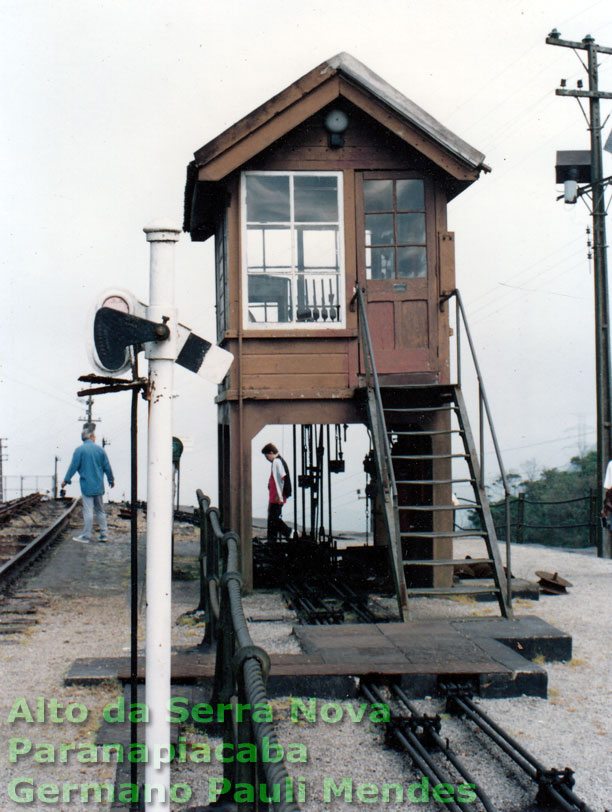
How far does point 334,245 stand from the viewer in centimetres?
1066

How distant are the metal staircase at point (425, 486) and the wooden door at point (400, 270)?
339 mm

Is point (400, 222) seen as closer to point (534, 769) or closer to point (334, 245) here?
point (334, 245)

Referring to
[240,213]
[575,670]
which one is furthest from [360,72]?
[575,670]

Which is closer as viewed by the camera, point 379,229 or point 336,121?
point 336,121

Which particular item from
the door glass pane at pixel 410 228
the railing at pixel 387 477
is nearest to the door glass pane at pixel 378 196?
the door glass pane at pixel 410 228

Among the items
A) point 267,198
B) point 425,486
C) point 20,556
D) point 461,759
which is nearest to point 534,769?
point 461,759

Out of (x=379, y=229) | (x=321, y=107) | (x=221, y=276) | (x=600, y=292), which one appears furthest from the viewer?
(x=600, y=292)

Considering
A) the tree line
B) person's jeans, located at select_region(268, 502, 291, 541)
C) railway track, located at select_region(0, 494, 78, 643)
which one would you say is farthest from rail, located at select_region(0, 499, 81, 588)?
the tree line

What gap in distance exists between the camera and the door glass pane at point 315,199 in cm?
1062

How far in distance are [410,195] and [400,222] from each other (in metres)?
0.34

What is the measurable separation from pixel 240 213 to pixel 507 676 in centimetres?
637

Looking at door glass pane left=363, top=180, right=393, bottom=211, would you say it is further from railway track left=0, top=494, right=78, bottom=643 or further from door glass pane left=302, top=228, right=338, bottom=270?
railway track left=0, top=494, right=78, bottom=643

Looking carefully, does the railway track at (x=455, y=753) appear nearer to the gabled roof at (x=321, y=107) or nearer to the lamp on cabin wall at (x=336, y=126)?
the gabled roof at (x=321, y=107)

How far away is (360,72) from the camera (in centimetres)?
1041
